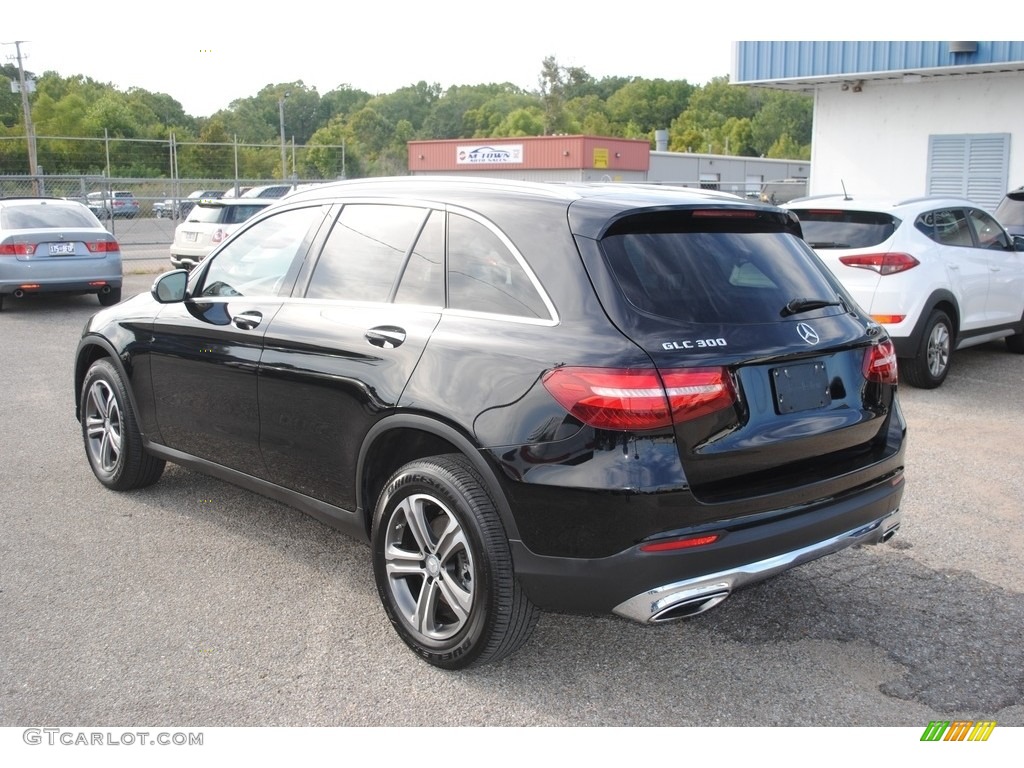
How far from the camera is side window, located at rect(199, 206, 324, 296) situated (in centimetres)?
470

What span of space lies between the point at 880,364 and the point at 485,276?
1569 mm

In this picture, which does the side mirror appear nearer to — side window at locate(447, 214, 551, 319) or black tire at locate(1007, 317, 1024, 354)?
side window at locate(447, 214, 551, 319)

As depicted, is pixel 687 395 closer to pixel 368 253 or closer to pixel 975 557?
pixel 368 253

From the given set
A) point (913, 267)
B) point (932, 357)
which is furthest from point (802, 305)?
point (932, 357)

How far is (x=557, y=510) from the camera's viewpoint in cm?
334

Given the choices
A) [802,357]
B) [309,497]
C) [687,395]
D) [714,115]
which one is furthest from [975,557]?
[714,115]

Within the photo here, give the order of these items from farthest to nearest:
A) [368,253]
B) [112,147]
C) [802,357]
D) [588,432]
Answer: [112,147]
[368,253]
[802,357]
[588,432]

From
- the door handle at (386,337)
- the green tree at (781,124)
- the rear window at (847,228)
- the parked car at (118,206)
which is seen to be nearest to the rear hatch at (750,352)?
the door handle at (386,337)

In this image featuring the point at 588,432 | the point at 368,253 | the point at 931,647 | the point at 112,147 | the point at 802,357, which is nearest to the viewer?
the point at 588,432

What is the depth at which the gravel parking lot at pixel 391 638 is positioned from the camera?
3.52 meters

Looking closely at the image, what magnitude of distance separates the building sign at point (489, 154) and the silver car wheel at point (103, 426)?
51.7 m

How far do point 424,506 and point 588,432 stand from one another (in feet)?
2.78

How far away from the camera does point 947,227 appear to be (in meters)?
9.30

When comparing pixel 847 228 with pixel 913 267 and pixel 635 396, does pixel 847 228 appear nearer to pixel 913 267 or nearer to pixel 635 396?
pixel 913 267
